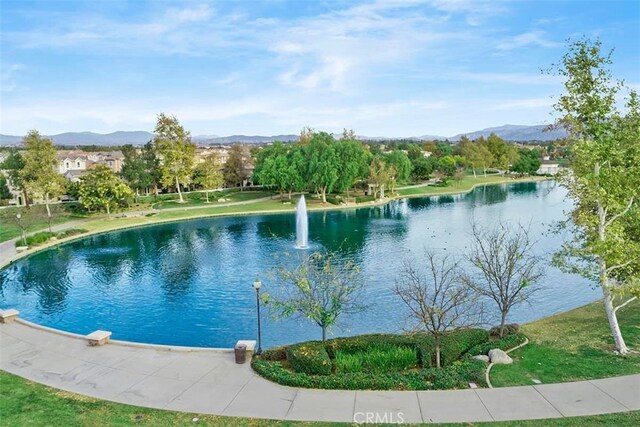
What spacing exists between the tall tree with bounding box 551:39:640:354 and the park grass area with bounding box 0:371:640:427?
5755 mm

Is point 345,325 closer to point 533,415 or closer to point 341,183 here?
point 533,415

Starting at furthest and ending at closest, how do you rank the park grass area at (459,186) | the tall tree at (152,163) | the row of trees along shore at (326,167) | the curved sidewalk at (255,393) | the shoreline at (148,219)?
the park grass area at (459,186) < the tall tree at (152,163) < the row of trees along shore at (326,167) < the shoreline at (148,219) < the curved sidewalk at (255,393)

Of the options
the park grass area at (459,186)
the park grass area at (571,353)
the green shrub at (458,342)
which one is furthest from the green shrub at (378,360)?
the park grass area at (459,186)

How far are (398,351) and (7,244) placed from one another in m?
38.9

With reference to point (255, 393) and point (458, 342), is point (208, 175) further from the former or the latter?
point (255, 393)

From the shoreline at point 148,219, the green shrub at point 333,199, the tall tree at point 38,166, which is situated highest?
the tall tree at point 38,166

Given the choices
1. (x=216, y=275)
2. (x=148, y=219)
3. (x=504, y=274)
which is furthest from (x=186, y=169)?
(x=504, y=274)

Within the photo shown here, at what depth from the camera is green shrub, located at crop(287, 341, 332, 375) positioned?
14530mm

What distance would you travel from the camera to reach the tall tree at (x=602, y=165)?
609 inches

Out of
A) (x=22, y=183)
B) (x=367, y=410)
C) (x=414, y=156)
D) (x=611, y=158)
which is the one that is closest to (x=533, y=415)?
(x=367, y=410)

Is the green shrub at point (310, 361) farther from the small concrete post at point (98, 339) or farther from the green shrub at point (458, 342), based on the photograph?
the small concrete post at point (98, 339)

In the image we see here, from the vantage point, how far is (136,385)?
14219mm

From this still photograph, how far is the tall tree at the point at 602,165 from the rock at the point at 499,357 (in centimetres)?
393

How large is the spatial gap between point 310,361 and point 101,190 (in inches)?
1820
